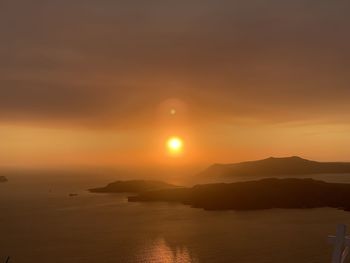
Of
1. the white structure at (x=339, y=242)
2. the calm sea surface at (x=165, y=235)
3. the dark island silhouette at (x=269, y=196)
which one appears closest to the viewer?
the white structure at (x=339, y=242)

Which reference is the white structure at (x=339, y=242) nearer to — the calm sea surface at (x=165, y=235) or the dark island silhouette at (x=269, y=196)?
the calm sea surface at (x=165, y=235)

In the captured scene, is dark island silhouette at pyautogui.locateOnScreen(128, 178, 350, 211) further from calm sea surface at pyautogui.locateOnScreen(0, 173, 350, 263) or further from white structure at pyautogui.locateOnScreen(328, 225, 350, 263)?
white structure at pyautogui.locateOnScreen(328, 225, 350, 263)

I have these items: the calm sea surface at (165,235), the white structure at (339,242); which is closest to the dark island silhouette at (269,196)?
the calm sea surface at (165,235)

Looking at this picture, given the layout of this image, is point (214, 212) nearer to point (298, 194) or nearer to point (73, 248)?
point (298, 194)

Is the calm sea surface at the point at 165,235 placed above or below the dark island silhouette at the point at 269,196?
below

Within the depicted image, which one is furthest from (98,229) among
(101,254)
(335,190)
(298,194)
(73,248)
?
(335,190)
